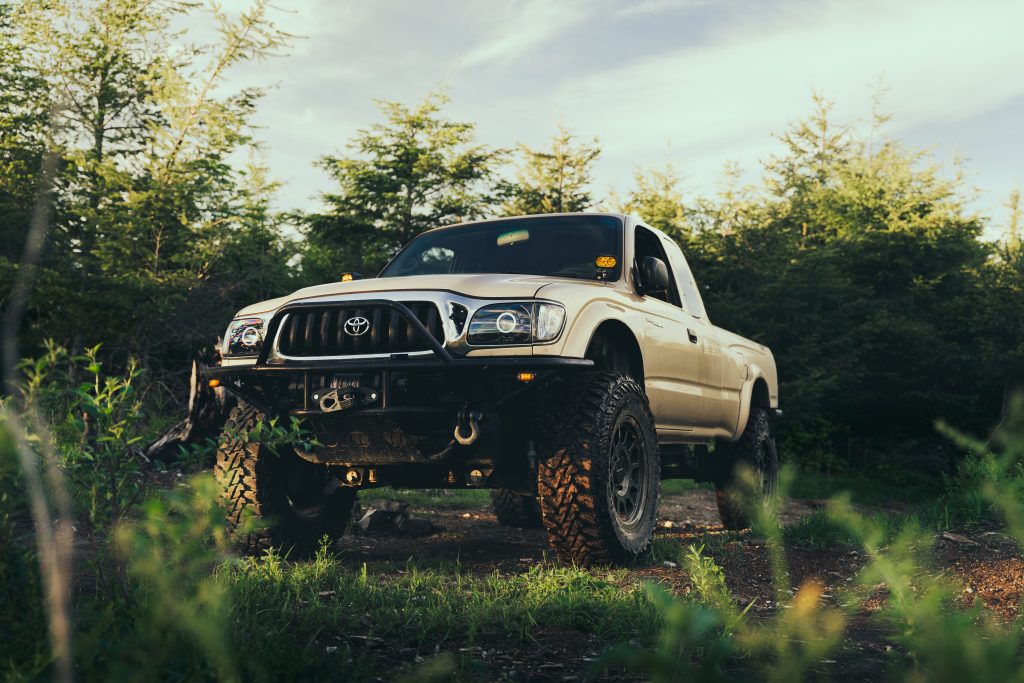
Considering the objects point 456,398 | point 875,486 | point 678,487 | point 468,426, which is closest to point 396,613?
point 468,426

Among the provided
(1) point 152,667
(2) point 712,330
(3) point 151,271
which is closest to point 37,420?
(1) point 152,667

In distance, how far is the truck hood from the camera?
507 cm

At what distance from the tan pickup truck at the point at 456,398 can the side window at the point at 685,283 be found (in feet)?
4.36

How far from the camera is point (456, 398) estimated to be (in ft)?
16.4

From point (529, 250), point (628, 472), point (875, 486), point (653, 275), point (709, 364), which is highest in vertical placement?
point (529, 250)

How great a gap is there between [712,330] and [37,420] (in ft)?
19.5

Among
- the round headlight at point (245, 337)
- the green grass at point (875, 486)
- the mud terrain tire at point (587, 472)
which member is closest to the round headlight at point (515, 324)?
the mud terrain tire at point (587, 472)

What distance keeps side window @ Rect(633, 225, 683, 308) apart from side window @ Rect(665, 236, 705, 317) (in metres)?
0.10

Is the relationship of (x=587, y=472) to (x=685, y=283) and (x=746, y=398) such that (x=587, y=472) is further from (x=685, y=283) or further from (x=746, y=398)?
(x=746, y=398)

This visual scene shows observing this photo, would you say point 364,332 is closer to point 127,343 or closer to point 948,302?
point 127,343

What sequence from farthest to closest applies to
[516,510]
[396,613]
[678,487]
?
[678,487] → [516,510] → [396,613]

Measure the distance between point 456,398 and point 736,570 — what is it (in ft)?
6.94

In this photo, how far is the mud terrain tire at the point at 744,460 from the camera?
843 centimetres

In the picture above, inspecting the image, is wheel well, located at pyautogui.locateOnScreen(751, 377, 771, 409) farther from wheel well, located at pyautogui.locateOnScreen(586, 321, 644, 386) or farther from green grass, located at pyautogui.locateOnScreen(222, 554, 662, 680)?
green grass, located at pyautogui.locateOnScreen(222, 554, 662, 680)
